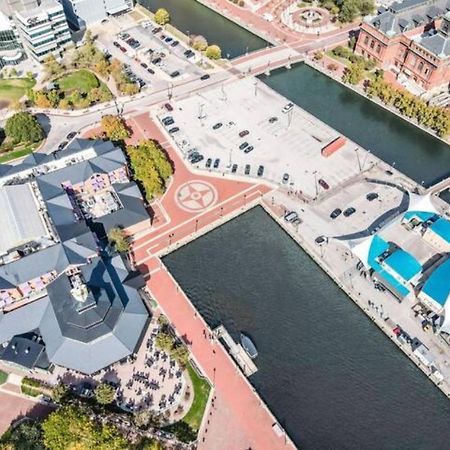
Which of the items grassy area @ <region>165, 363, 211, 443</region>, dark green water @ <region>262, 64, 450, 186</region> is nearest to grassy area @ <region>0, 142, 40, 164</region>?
dark green water @ <region>262, 64, 450, 186</region>

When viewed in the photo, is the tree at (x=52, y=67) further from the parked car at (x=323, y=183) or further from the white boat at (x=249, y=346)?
the white boat at (x=249, y=346)

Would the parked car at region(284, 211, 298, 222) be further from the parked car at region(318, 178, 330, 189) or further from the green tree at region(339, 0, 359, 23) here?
the green tree at region(339, 0, 359, 23)

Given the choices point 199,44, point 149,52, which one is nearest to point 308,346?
point 199,44

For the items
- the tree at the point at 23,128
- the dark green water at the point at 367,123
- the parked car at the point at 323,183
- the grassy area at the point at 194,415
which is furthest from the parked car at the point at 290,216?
the tree at the point at 23,128

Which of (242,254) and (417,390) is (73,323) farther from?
(417,390)

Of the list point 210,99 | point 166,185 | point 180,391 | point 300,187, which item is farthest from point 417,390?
point 210,99

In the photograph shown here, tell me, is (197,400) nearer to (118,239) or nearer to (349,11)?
(118,239)
